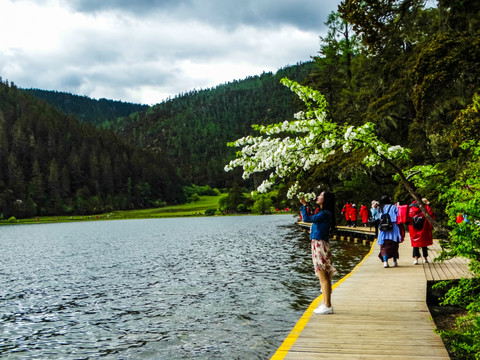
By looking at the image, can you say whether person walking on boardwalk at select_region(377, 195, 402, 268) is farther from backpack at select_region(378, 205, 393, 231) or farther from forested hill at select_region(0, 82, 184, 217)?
forested hill at select_region(0, 82, 184, 217)

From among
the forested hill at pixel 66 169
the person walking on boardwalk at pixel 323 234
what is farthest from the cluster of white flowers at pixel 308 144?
the forested hill at pixel 66 169

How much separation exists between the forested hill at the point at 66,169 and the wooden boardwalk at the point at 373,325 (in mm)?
134907

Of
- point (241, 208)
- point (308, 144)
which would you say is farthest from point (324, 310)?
point (241, 208)

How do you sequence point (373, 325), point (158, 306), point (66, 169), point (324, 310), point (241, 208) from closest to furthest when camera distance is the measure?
point (373, 325)
point (324, 310)
point (158, 306)
point (241, 208)
point (66, 169)

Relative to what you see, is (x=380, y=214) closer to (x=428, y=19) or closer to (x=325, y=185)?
(x=428, y=19)

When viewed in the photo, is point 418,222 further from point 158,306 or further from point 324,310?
point 158,306

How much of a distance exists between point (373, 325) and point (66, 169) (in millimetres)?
159196

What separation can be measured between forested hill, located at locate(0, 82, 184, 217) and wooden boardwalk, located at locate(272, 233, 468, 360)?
135 m

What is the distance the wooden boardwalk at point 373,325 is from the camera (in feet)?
19.0

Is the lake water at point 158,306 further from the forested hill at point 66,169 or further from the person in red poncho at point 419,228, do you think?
the forested hill at point 66,169

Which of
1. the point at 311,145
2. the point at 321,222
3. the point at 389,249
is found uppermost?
the point at 311,145

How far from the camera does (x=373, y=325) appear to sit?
7168 millimetres

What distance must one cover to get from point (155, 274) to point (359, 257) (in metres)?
10.6

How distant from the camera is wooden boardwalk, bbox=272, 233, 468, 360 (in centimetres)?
580
